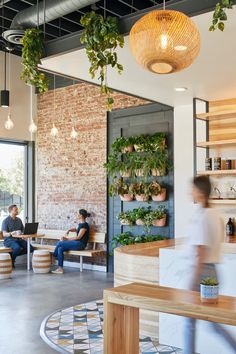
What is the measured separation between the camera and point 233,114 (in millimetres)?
6387

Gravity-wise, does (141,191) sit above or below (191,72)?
below

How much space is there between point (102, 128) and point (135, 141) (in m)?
1.18

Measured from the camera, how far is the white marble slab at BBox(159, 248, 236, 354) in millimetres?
3998

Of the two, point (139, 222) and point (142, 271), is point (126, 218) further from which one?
point (142, 271)

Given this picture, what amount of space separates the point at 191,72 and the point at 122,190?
3.73m

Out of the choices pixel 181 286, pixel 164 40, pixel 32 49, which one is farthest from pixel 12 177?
pixel 164 40

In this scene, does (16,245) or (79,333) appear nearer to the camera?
(79,333)

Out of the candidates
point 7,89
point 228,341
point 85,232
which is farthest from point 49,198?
point 228,341

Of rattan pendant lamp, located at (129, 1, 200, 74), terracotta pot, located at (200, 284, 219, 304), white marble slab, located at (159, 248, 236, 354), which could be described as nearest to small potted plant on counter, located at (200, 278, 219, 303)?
terracotta pot, located at (200, 284, 219, 304)

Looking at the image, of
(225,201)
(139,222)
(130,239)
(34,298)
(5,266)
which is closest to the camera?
(225,201)

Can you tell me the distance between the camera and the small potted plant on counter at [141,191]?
828 cm

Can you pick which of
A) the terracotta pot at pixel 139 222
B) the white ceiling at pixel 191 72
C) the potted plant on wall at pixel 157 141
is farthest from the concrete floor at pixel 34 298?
the white ceiling at pixel 191 72

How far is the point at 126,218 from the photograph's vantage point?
8.54 m

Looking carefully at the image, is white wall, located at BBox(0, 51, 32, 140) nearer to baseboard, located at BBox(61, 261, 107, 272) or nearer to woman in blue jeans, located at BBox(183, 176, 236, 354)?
baseboard, located at BBox(61, 261, 107, 272)
